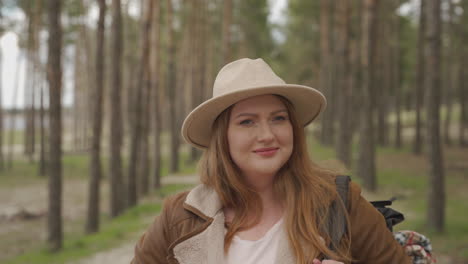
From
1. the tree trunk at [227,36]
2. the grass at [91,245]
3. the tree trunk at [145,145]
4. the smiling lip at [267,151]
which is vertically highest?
the tree trunk at [227,36]

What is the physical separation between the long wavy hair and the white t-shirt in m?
0.04

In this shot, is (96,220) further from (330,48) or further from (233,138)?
(330,48)

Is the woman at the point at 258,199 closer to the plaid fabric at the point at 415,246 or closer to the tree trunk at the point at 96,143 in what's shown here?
the plaid fabric at the point at 415,246

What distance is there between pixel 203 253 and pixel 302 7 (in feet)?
79.0

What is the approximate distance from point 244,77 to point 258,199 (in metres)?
0.64

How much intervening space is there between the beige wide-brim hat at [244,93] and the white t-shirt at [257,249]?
0.62 meters

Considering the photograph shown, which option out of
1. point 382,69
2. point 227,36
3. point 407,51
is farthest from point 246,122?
point 407,51

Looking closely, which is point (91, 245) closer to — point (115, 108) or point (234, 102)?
point (115, 108)

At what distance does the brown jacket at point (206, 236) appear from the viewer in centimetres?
200

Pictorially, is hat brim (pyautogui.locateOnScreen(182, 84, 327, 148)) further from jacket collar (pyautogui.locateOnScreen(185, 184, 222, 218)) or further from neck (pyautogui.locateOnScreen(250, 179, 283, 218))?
neck (pyautogui.locateOnScreen(250, 179, 283, 218))

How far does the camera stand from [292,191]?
218 centimetres

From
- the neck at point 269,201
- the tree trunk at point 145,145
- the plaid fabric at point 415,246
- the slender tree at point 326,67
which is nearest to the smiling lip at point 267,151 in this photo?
the neck at point 269,201

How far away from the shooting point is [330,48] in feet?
77.6

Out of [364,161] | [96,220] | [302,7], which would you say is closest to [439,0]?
[364,161]
